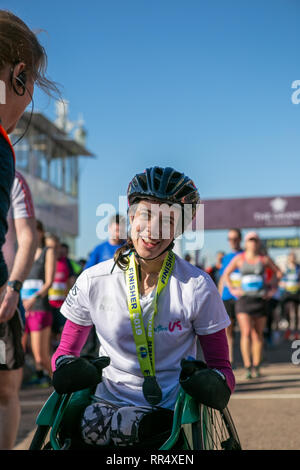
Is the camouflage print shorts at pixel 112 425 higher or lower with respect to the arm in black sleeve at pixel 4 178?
lower

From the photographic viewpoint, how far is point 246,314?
8.48 meters

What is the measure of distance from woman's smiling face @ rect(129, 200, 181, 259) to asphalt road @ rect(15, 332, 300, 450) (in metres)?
2.57

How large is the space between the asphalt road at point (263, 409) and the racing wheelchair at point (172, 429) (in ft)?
8.03

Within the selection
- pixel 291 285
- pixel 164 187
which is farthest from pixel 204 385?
pixel 291 285

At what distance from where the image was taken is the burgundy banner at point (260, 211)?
79.7ft

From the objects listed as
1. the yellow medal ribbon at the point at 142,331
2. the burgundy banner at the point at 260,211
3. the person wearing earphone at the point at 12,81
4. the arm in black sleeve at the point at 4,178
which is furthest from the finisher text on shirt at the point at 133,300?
the burgundy banner at the point at 260,211

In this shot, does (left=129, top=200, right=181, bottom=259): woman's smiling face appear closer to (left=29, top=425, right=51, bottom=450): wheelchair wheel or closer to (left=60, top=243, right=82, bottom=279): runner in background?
(left=29, top=425, right=51, bottom=450): wheelchair wheel

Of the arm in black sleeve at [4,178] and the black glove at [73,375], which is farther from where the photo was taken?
the black glove at [73,375]

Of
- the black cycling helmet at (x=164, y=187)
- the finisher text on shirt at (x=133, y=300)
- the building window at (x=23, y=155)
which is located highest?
the building window at (x=23, y=155)

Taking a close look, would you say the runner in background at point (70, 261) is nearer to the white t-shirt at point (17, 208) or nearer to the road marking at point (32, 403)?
the road marking at point (32, 403)

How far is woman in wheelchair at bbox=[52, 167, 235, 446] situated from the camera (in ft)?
7.08

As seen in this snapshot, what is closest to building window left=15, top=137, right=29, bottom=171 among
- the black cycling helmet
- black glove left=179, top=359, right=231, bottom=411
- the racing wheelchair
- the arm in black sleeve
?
the black cycling helmet

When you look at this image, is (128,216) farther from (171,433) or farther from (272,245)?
(272,245)
